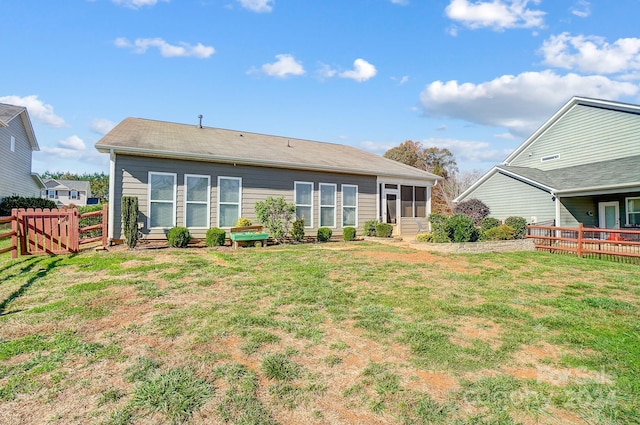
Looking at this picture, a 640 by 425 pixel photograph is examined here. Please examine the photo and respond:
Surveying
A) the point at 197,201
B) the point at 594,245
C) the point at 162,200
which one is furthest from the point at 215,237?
the point at 594,245

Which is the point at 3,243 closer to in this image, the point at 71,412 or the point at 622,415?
the point at 71,412

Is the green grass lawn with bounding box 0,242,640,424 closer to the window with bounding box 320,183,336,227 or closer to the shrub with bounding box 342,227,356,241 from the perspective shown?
the shrub with bounding box 342,227,356,241

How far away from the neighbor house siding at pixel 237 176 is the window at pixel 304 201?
0.18 metres

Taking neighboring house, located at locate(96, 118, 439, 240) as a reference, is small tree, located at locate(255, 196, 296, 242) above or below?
below

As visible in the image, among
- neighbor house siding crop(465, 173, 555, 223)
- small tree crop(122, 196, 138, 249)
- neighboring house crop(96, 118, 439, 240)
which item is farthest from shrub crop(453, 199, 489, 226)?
small tree crop(122, 196, 138, 249)

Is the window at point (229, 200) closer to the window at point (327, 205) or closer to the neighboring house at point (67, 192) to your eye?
the window at point (327, 205)

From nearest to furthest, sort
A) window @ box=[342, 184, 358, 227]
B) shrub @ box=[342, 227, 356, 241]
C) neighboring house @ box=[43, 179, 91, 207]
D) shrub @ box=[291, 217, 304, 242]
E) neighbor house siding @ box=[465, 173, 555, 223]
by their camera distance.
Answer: shrub @ box=[291, 217, 304, 242], shrub @ box=[342, 227, 356, 241], window @ box=[342, 184, 358, 227], neighbor house siding @ box=[465, 173, 555, 223], neighboring house @ box=[43, 179, 91, 207]

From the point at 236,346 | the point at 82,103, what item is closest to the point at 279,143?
the point at 82,103

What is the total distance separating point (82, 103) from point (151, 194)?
7392 millimetres

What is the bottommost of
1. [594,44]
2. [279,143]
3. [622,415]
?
[622,415]

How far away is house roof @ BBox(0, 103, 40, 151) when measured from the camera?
1723 centimetres

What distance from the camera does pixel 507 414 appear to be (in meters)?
2.26

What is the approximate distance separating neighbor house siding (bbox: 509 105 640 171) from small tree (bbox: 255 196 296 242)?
53.6 ft

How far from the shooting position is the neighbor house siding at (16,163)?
17875mm
